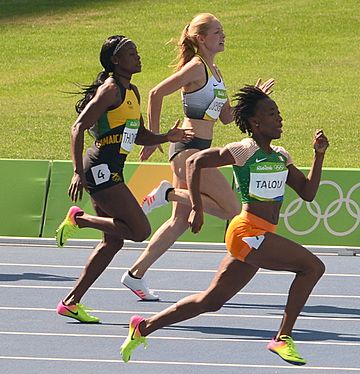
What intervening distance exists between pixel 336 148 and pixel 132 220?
11.5 m

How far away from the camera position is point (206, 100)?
36.8 ft

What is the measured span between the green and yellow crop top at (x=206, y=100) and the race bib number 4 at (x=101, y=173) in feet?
3.93

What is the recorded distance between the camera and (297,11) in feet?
113

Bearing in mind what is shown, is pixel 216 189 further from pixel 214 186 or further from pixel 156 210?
pixel 156 210

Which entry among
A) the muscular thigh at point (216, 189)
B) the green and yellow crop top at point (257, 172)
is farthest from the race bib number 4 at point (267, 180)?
the muscular thigh at point (216, 189)

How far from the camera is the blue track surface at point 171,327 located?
30.7 feet

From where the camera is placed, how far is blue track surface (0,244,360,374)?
30.7 feet

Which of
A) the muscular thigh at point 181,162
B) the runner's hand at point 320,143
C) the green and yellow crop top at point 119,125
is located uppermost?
the runner's hand at point 320,143

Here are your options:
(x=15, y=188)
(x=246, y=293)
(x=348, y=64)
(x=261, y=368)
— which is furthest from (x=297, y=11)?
(x=261, y=368)

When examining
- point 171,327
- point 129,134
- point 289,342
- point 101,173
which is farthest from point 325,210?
point 289,342

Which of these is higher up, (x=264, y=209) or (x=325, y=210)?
(x=264, y=209)

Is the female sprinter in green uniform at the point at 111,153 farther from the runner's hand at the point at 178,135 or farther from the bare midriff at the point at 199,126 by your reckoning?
the bare midriff at the point at 199,126

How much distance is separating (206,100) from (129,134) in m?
1.02

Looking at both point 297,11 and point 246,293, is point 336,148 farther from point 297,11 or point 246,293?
point 297,11
